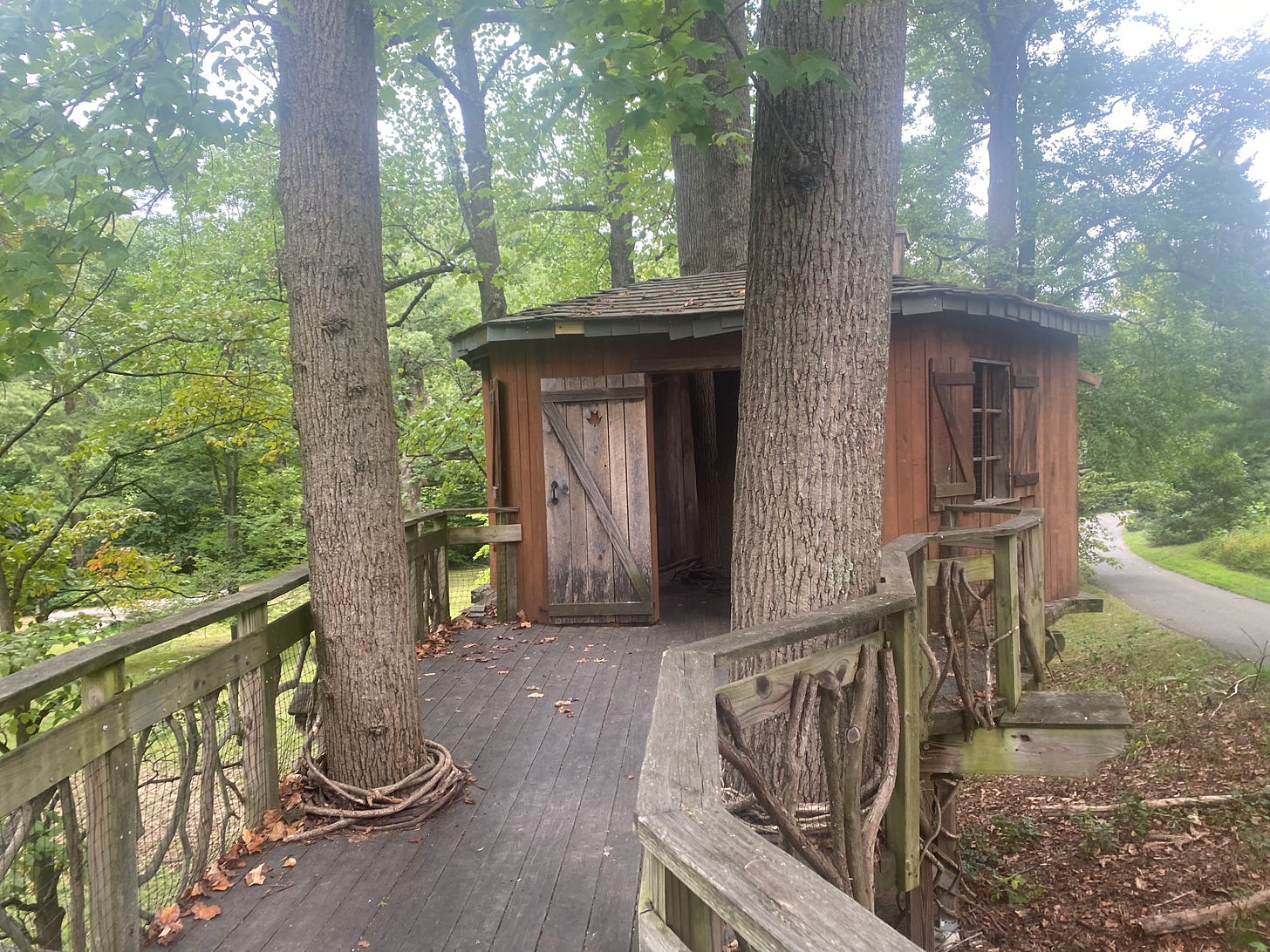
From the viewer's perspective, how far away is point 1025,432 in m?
7.52

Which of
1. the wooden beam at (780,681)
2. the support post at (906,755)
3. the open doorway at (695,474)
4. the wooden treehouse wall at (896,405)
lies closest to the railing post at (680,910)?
the wooden beam at (780,681)

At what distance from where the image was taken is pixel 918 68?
52.9 feet

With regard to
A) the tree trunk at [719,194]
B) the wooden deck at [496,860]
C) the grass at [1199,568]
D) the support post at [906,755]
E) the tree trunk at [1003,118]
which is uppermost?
the tree trunk at [1003,118]

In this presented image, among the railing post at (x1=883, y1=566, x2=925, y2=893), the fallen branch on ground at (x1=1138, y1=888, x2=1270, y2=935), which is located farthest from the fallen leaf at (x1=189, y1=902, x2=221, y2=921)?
the fallen branch on ground at (x1=1138, y1=888, x2=1270, y2=935)

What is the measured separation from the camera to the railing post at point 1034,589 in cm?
439

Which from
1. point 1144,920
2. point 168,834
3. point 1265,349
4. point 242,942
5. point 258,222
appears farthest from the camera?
point 258,222

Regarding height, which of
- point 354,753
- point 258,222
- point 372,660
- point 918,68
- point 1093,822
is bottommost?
point 1093,822

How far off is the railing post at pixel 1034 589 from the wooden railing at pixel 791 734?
0.5 inches

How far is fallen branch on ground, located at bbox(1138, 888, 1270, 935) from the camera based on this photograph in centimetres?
512

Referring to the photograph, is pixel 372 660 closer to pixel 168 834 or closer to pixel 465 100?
pixel 168 834

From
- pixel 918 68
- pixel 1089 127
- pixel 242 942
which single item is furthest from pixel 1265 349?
pixel 242 942

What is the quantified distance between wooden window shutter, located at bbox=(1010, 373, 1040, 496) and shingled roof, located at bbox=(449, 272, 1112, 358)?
56 cm

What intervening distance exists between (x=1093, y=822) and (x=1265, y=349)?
7.74 m

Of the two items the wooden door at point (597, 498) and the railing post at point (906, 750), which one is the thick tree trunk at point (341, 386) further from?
the wooden door at point (597, 498)
